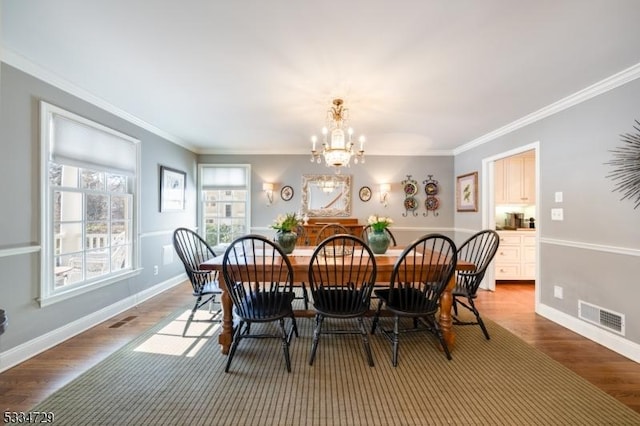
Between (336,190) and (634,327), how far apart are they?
13.6 feet

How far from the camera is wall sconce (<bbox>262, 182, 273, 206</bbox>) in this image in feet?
17.2

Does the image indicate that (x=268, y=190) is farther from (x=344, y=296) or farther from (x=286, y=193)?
(x=344, y=296)

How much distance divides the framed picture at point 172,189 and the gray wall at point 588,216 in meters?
5.23

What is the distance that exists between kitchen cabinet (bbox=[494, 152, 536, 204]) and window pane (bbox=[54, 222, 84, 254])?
5947 millimetres

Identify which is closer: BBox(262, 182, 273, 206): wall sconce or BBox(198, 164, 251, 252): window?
BBox(262, 182, 273, 206): wall sconce

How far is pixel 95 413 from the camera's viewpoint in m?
1.67

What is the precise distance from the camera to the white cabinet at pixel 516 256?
448cm

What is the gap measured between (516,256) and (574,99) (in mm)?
2610

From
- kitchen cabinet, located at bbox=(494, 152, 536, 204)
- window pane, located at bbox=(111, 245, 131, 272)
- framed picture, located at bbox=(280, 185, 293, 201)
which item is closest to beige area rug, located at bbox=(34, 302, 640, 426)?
window pane, located at bbox=(111, 245, 131, 272)

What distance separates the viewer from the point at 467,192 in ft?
16.0

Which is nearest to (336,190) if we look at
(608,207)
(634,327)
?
(608,207)

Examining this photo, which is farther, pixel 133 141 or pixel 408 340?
pixel 133 141

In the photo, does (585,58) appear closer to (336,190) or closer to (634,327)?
(634,327)

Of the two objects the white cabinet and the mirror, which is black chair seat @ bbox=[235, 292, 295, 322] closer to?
the mirror
